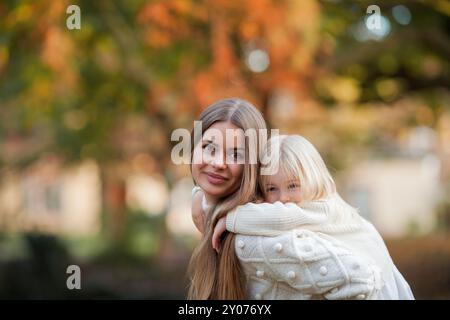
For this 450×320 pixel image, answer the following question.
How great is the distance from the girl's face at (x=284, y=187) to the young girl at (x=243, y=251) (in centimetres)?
5

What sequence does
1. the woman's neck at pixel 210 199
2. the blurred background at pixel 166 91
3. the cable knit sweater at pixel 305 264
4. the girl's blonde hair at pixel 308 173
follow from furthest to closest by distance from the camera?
the blurred background at pixel 166 91
the woman's neck at pixel 210 199
the girl's blonde hair at pixel 308 173
the cable knit sweater at pixel 305 264

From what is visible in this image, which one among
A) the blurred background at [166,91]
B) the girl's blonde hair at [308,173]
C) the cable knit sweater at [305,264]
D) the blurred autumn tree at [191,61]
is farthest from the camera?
the blurred background at [166,91]

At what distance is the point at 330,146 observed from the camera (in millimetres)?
14344

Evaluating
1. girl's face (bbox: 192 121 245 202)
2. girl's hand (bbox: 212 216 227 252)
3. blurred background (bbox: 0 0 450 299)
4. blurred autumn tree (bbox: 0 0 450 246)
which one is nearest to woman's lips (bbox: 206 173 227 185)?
girl's face (bbox: 192 121 245 202)

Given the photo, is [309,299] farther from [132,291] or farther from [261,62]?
[132,291]

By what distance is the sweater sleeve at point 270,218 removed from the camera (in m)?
1.98

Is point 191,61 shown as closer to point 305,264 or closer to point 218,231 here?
point 218,231

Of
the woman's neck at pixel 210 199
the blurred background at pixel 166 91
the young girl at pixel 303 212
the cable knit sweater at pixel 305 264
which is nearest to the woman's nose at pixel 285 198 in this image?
the young girl at pixel 303 212

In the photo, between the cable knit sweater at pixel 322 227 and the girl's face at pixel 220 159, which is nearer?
the cable knit sweater at pixel 322 227

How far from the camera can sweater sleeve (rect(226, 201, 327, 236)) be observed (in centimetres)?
198

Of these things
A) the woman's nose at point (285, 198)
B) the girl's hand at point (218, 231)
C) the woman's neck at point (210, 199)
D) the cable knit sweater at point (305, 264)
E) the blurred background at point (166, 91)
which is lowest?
the cable knit sweater at point (305, 264)

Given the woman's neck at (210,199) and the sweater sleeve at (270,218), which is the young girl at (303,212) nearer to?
the sweater sleeve at (270,218)

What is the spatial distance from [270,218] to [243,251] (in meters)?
0.13

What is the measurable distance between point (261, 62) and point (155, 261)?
6047 millimetres
